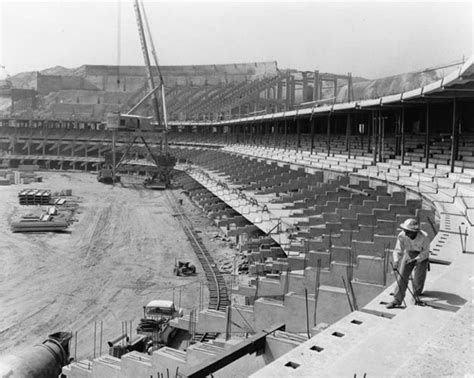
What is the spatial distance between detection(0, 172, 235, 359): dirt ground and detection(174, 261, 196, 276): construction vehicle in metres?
0.29

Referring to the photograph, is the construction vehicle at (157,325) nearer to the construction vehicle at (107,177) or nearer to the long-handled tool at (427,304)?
the long-handled tool at (427,304)

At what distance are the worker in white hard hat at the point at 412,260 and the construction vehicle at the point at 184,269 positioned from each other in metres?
15.4

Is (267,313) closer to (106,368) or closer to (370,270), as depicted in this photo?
(370,270)

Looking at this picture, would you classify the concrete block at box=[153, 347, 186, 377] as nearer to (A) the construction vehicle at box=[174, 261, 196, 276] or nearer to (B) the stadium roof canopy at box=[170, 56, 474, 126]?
(B) the stadium roof canopy at box=[170, 56, 474, 126]

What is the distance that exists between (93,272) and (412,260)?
1781 cm

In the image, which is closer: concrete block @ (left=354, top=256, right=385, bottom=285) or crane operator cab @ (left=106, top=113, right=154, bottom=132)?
concrete block @ (left=354, top=256, right=385, bottom=285)

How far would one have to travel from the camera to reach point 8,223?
109ft

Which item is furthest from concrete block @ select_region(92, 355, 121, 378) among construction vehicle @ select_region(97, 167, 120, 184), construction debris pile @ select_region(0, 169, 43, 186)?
construction debris pile @ select_region(0, 169, 43, 186)

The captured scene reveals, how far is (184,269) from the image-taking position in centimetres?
2075

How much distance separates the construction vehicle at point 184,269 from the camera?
67.4 feet

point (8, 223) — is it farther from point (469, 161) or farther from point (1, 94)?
point (1, 94)

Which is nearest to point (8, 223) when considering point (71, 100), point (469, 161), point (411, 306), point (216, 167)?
point (216, 167)

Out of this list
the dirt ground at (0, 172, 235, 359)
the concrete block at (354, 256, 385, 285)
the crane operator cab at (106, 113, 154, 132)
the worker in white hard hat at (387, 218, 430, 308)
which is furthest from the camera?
the crane operator cab at (106, 113, 154, 132)

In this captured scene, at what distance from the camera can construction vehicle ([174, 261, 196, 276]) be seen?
808 inches
